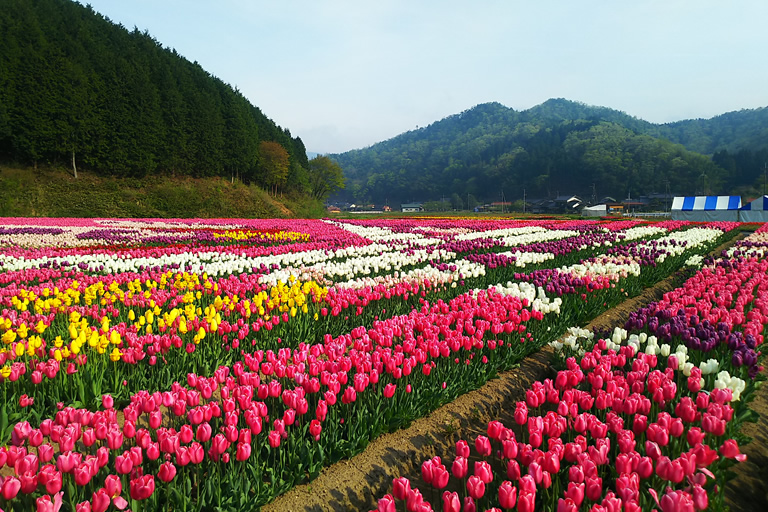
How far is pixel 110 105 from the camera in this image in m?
45.3

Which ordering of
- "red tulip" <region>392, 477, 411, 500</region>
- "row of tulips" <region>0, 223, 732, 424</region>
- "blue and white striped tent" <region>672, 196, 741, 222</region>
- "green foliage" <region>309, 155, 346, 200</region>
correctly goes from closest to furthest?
"red tulip" <region>392, 477, 411, 500</region>, "row of tulips" <region>0, 223, 732, 424</region>, "blue and white striped tent" <region>672, 196, 741, 222</region>, "green foliage" <region>309, 155, 346, 200</region>

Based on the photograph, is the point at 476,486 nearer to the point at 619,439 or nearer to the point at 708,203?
the point at 619,439

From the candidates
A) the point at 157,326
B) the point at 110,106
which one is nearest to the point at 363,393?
the point at 157,326

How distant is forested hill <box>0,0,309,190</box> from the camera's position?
39.9 meters

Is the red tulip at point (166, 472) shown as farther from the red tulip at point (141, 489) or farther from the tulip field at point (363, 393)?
the red tulip at point (141, 489)

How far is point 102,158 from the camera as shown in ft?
143

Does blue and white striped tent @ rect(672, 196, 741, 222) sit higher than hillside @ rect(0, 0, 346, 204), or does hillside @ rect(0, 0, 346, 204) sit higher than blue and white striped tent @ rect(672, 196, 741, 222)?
hillside @ rect(0, 0, 346, 204)

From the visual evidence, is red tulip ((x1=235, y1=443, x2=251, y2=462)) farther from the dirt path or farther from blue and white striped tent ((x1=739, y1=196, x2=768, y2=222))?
blue and white striped tent ((x1=739, y1=196, x2=768, y2=222))

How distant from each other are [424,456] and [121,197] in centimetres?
4561

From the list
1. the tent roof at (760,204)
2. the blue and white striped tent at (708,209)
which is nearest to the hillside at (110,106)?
the blue and white striped tent at (708,209)

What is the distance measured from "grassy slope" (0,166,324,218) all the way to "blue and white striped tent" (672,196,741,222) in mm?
46604

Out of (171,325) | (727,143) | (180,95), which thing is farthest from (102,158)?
(727,143)

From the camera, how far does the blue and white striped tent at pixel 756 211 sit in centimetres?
4247

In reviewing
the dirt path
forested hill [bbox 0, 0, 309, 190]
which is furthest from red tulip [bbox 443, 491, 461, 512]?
forested hill [bbox 0, 0, 309, 190]
